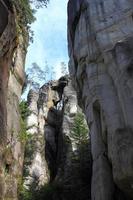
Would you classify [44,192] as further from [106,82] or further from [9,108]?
[106,82]

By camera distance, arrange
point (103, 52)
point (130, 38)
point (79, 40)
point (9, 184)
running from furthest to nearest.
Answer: point (79, 40)
point (103, 52)
point (130, 38)
point (9, 184)

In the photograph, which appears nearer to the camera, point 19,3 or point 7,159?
point 7,159

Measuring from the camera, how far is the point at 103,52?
15.9 meters

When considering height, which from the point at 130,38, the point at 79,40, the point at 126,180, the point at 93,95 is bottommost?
the point at 126,180

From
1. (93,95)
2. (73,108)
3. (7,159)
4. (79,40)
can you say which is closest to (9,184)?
(7,159)

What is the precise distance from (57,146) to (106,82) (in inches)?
484

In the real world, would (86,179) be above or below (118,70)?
below

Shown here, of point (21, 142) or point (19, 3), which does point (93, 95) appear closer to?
point (21, 142)

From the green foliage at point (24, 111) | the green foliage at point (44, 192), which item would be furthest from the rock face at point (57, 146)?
the green foliage at point (24, 111)

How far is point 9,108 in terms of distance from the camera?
15734 millimetres

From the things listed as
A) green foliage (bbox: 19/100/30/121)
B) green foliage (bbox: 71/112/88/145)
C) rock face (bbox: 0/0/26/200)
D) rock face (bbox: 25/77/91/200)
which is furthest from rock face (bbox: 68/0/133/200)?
green foliage (bbox: 19/100/30/121)

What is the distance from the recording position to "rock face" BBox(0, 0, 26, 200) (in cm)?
1220

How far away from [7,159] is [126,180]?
3.62m

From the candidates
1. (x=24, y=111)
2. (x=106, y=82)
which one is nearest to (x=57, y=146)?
(x=24, y=111)
